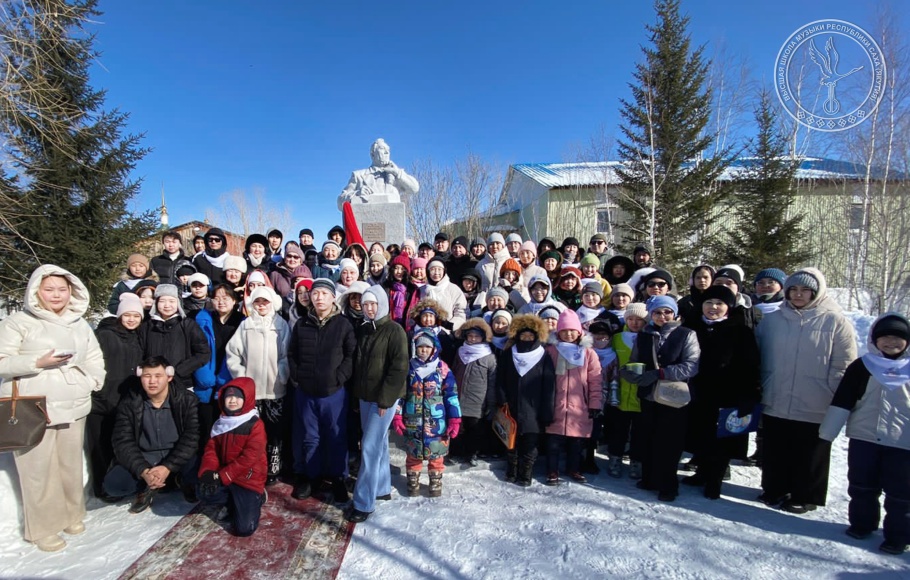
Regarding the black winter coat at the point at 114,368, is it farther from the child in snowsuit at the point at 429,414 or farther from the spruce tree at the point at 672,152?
the spruce tree at the point at 672,152

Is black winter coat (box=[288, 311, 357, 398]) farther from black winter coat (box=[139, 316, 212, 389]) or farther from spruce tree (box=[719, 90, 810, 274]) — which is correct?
spruce tree (box=[719, 90, 810, 274])

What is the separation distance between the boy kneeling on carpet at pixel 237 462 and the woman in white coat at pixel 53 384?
0.95 meters

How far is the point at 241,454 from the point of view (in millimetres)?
3195

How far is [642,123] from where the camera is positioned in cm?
1497

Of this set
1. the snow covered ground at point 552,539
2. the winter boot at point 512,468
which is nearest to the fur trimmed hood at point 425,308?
the winter boot at point 512,468

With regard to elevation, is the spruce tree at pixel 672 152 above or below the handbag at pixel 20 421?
above

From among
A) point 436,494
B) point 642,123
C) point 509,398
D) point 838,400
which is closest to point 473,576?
point 436,494

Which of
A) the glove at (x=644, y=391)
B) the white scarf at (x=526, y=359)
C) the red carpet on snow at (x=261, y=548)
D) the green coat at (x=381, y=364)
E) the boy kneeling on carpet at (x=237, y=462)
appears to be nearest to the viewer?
the red carpet on snow at (x=261, y=548)

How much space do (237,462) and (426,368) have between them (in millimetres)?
1601

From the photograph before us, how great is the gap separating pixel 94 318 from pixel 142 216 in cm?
285

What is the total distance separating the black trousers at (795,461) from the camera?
10.8ft

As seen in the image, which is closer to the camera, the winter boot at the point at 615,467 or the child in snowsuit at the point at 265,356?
the child in snowsuit at the point at 265,356

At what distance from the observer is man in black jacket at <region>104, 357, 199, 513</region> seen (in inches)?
128

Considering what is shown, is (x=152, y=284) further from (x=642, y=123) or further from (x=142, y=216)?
(x=642, y=123)
